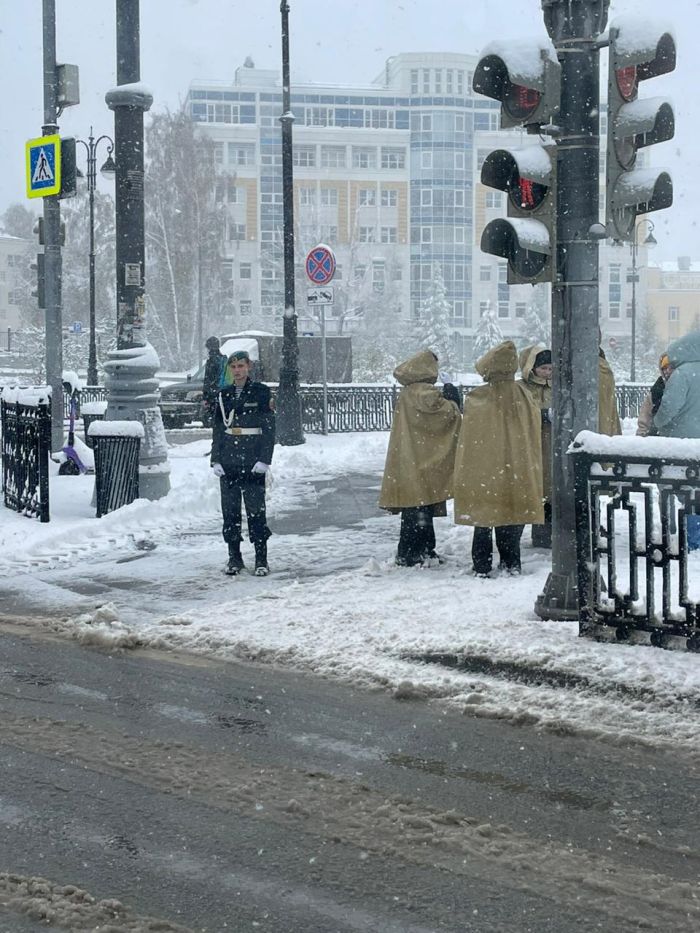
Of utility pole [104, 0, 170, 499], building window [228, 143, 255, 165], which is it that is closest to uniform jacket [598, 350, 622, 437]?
utility pole [104, 0, 170, 499]

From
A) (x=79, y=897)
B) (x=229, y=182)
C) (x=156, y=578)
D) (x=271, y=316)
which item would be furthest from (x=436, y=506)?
(x=271, y=316)

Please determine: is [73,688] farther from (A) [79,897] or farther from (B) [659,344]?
(B) [659,344]

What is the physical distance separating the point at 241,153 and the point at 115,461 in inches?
3568

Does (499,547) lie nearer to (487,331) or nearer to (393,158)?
(487,331)

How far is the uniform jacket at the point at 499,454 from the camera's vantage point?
859cm

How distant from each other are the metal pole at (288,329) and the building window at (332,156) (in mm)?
78927

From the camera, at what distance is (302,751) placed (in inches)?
196

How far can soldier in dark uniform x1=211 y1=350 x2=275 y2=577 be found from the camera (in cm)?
920

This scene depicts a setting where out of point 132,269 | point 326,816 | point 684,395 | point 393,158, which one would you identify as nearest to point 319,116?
point 393,158

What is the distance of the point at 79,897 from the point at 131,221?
942cm

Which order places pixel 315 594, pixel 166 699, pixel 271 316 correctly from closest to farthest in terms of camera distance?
pixel 166 699
pixel 315 594
pixel 271 316

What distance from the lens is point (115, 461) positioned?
11914 millimetres

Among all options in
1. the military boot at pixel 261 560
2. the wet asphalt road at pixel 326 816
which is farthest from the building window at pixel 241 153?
the wet asphalt road at pixel 326 816

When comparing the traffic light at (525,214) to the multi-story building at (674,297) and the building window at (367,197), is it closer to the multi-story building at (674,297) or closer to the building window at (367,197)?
the building window at (367,197)
